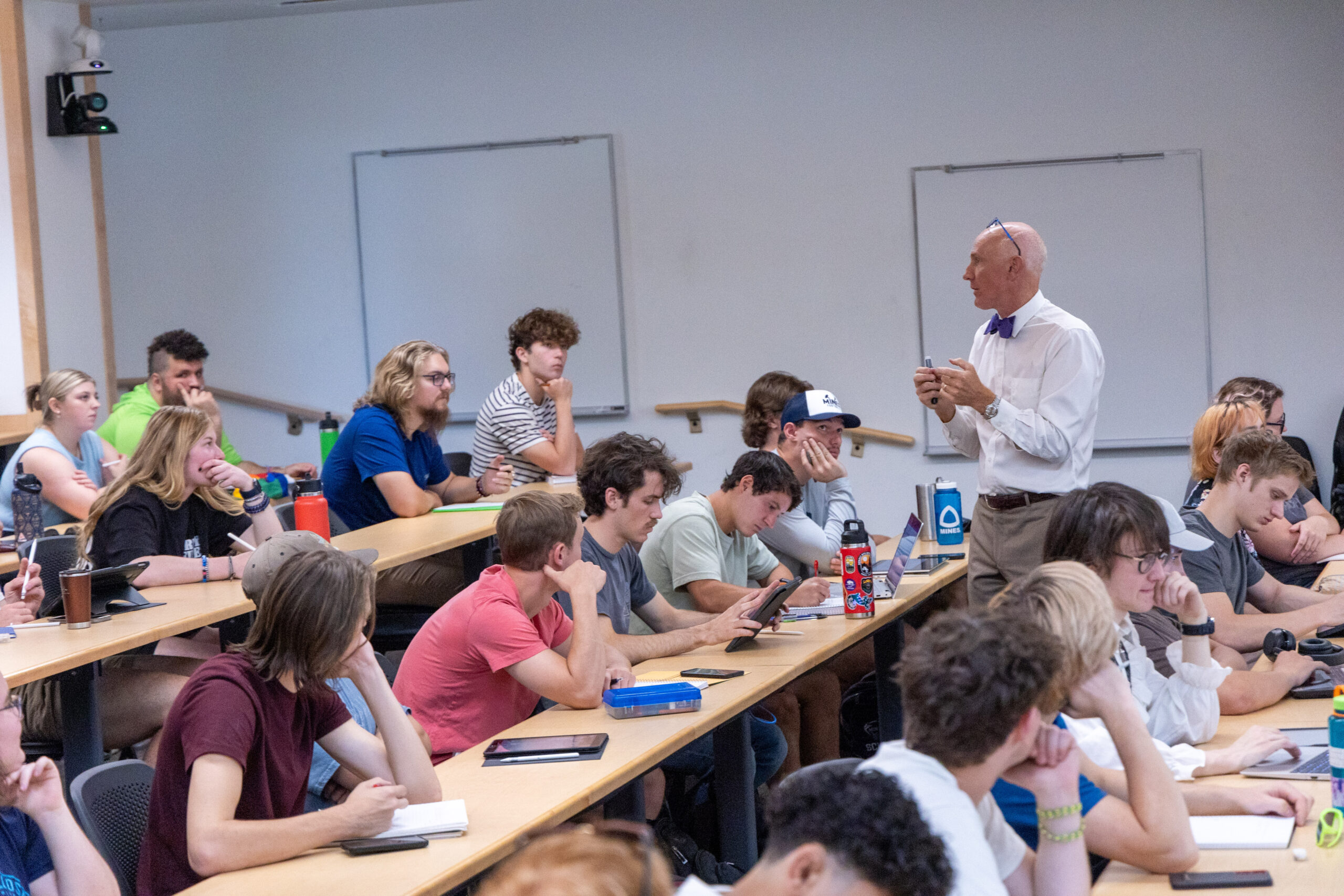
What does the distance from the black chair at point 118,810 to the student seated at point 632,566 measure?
126 cm

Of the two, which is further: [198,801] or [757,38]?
[757,38]

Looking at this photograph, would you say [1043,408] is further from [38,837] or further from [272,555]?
[38,837]

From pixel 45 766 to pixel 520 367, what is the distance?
3.85 metres

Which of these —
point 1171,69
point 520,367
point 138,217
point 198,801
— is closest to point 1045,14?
point 1171,69

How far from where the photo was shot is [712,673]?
2984mm

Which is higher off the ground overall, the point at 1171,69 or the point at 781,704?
the point at 1171,69

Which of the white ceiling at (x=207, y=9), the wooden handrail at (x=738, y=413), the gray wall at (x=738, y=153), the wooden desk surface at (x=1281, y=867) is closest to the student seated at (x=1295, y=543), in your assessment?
the gray wall at (x=738, y=153)

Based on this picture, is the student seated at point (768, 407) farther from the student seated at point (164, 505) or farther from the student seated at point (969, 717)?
the student seated at point (969, 717)

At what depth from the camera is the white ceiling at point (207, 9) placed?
6906mm

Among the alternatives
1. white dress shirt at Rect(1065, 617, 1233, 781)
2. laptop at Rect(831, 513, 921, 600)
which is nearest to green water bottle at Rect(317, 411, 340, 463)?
laptop at Rect(831, 513, 921, 600)

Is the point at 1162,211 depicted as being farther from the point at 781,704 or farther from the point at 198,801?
the point at 198,801

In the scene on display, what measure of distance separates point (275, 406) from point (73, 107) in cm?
188

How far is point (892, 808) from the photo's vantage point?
116 cm

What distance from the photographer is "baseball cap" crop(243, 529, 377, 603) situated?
2.18 meters
